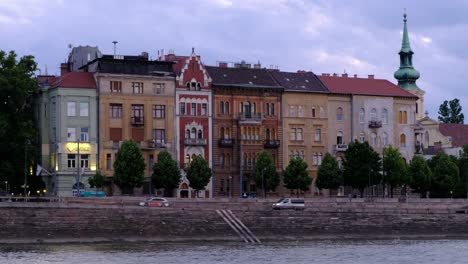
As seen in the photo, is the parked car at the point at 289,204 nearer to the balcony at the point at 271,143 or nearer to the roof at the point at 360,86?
the balcony at the point at 271,143

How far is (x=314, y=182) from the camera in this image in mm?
138375

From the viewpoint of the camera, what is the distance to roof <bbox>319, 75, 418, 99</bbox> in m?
143

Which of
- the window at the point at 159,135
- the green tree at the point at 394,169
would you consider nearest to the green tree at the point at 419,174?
the green tree at the point at 394,169

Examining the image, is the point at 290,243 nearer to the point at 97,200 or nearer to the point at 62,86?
the point at 97,200

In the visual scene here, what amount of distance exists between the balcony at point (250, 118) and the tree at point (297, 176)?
20.4 feet

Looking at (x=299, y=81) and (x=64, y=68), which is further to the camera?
(x=299, y=81)

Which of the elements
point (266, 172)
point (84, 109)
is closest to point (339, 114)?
point (266, 172)

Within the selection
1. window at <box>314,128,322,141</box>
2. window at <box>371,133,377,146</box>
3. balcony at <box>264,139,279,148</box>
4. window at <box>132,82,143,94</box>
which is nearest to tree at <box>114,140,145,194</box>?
window at <box>132,82,143,94</box>

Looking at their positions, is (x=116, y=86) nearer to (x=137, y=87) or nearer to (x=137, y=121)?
(x=137, y=87)

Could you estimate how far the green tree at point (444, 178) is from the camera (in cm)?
13975

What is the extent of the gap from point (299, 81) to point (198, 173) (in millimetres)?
21273

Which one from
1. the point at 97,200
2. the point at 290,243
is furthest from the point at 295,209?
the point at 97,200

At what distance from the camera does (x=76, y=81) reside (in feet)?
413

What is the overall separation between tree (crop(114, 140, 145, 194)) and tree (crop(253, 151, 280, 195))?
14.9 meters
